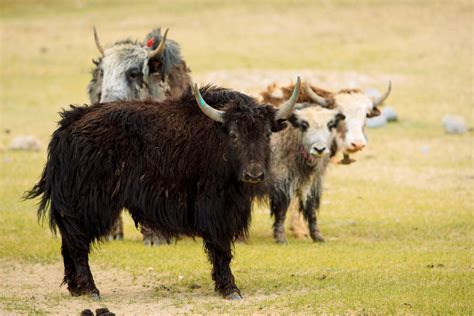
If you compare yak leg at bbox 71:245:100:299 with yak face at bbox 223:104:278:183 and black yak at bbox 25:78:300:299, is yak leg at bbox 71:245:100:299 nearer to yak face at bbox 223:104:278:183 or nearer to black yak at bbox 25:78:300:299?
black yak at bbox 25:78:300:299

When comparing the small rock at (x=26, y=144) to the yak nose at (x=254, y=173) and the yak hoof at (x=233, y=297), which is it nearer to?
the yak hoof at (x=233, y=297)

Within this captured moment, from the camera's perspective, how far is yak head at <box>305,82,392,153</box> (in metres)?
12.6

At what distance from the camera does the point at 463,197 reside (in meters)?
15.4

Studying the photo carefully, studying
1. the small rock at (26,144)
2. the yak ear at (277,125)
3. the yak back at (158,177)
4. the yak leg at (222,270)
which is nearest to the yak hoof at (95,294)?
the yak back at (158,177)

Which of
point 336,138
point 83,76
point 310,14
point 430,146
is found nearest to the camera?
point 336,138

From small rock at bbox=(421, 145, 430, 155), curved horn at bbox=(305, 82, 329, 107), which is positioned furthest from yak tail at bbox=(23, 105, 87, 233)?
small rock at bbox=(421, 145, 430, 155)

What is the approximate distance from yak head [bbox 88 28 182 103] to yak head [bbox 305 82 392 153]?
1.85 m

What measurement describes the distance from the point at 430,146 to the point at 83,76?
1404cm

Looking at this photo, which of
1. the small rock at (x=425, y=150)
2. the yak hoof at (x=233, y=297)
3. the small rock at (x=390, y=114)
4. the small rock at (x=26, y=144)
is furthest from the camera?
the small rock at (x=390, y=114)

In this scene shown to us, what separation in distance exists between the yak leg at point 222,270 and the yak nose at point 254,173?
69 centimetres

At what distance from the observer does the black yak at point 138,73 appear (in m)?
12.5

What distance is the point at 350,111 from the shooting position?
41.7 ft

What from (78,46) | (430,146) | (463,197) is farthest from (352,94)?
(78,46)

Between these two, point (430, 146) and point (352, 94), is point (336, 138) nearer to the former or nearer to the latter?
point (352, 94)
